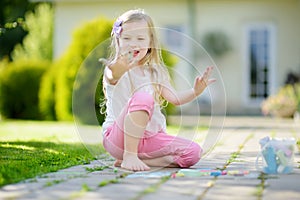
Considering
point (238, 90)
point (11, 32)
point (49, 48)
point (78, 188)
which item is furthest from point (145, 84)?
point (11, 32)

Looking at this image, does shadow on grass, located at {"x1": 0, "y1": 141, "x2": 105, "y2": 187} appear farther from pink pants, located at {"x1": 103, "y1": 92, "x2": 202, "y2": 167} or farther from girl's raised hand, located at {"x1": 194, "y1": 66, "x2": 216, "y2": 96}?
girl's raised hand, located at {"x1": 194, "y1": 66, "x2": 216, "y2": 96}

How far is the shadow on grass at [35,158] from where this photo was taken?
11.9 ft

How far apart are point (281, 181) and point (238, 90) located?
1153 centimetres

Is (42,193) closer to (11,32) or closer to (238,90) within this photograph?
(238,90)

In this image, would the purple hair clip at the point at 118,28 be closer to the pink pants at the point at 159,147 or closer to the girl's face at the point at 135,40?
the girl's face at the point at 135,40

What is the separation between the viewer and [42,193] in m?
2.97

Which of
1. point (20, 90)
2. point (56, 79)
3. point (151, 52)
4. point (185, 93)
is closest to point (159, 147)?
point (185, 93)

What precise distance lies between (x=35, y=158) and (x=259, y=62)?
10.9m

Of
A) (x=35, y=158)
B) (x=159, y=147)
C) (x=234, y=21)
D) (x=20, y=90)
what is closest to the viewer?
(x=159, y=147)

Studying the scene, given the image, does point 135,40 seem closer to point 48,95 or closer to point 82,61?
point 82,61

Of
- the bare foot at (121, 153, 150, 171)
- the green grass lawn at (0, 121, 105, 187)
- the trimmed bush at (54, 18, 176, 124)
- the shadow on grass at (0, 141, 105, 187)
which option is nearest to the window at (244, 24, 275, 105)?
the trimmed bush at (54, 18, 176, 124)

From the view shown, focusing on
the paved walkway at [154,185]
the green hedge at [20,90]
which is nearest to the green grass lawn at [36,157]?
the paved walkway at [154,185]

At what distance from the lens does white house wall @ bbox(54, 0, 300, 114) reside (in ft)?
47.7

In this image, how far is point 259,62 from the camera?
14789 mm
